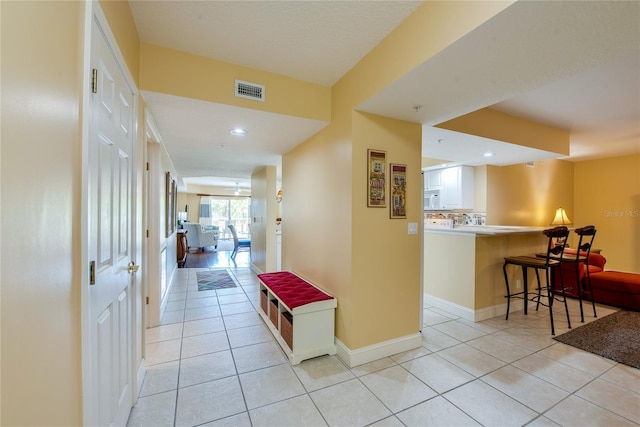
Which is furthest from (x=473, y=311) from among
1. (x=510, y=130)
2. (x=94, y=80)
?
(x=94, y=80)

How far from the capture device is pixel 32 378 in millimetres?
688

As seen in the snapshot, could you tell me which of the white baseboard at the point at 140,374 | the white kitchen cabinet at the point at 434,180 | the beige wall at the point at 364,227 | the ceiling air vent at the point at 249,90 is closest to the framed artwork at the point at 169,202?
the white baseboard at the point at 140,374

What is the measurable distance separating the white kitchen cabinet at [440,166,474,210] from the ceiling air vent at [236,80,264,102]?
4095 mm

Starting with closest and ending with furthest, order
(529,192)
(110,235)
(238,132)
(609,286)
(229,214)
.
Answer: (110,235) < (238,132) < (609,286) < (529,192) < (229,214)

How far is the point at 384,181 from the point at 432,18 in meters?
1.22

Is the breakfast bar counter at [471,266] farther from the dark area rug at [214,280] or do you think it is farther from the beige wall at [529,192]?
the dark area rug at [214,280]

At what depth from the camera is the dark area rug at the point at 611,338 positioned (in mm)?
2396

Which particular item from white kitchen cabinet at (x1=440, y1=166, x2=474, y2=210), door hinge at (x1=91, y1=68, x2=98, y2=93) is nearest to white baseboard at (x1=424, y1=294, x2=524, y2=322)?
white kitchen cabinet at (x1=440, y1=166, x2=474, y2=210)

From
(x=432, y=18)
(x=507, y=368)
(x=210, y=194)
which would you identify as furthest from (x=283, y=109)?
(x=210, y=194)

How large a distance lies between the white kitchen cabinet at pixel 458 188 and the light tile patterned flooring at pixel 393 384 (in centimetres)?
248

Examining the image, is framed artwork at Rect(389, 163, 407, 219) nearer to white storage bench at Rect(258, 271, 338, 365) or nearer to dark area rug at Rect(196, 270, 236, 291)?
white storage bench at Rect(258, 271, 338, 365)

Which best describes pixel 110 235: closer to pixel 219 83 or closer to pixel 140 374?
pixel 140 374

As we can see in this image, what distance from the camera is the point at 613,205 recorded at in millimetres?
5445

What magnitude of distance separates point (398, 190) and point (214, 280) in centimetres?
397
